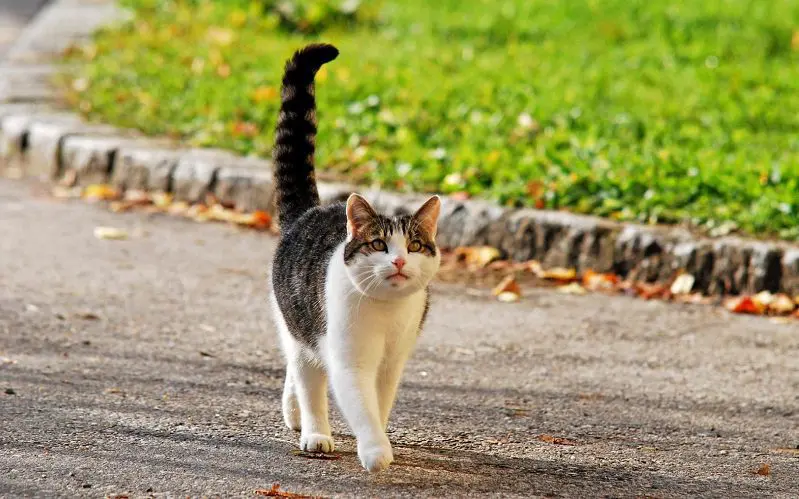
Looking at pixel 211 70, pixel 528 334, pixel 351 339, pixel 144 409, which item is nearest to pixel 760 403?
pixel 528 334

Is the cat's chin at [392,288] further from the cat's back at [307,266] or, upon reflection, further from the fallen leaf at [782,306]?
the fallen leaf at [782,306]

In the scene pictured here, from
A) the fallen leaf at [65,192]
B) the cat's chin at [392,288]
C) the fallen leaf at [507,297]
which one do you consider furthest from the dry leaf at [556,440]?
the fallen leaf at [65,192]

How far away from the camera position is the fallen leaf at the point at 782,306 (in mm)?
5797

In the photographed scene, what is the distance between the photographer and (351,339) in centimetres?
360

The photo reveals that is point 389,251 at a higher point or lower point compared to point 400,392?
higher

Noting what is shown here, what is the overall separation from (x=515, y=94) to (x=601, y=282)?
270 cm

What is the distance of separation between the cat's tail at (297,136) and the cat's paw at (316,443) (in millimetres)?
726

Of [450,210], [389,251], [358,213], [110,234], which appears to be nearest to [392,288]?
[389,251]

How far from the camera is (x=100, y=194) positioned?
7.64 m

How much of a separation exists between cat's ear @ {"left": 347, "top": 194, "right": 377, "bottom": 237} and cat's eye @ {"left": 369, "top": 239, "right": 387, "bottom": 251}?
0.25ft

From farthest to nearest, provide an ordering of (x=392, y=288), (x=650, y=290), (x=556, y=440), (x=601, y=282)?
(x=601, y=282), (x=650, y=290), (x=556, y=440), (x=392, y=288)

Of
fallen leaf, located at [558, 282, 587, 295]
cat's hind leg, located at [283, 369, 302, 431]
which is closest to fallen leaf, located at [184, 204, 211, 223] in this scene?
fallen leaf, located at [558, 282, 587, 295]

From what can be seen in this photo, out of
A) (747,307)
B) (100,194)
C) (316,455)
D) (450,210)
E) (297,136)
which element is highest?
(297,136)

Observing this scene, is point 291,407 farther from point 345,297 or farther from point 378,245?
point 378,245
